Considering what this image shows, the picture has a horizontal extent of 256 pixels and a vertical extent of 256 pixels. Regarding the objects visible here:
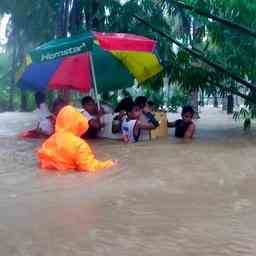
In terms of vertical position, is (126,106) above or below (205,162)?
above

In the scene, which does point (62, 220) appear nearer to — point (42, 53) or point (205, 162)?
point (205, 162)

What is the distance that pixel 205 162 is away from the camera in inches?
304

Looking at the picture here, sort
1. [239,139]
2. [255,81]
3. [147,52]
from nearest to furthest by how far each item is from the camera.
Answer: [147,52] < [239,139] < [255,81]

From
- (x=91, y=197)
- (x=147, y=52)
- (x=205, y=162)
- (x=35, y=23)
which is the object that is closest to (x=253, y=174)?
(x=205, y=162)

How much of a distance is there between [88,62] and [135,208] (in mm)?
5633

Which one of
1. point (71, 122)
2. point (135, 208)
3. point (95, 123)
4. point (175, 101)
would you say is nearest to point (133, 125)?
point (95, 123)

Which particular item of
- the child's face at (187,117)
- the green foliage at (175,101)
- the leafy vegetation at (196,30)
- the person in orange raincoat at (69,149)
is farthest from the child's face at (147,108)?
the green foliage at (175,101)

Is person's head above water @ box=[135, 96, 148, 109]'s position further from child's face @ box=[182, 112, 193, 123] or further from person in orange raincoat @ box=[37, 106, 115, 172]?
person in orange raincoat @ box=[37, 106, 115, 172]

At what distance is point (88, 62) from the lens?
10.1 meters

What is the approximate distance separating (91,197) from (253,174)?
232 cm

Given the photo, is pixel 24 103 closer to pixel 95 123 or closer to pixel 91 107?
pixel 95 123

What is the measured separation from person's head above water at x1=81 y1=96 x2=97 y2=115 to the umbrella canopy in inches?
24.5

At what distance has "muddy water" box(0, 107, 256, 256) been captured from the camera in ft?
12.5

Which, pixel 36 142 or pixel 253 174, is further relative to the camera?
pixel 36 142
